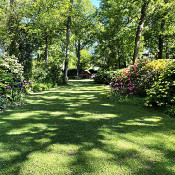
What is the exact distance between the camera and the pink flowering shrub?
7.64 m

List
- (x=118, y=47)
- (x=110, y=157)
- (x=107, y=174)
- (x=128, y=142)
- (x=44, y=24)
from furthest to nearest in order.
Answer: (x=118, y=47), (x=44, y=24), (x=128, y=142), (x=110, y=157), (x=107, y=174)

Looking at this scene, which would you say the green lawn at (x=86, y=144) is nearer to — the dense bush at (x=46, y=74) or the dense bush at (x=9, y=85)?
the dense bush at (x=9, y=85)

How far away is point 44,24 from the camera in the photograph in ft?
46.9

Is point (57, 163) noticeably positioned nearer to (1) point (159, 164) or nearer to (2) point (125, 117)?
(1) point (159, 164)

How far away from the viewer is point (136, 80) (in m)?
7.95

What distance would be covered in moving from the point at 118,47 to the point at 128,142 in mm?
21399

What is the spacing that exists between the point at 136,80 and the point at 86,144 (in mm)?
5726

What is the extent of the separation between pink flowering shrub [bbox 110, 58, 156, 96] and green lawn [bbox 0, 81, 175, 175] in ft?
9.61

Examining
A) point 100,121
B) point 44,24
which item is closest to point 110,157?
point 100,121

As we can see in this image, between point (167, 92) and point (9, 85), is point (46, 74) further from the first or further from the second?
point (167, 92)

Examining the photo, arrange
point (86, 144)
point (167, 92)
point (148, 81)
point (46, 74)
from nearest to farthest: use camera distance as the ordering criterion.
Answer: point (86, 144)
point (167, 92)
point (148, 81)
point (46, 74)

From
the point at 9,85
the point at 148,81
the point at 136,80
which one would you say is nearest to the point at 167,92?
the point at 148,81

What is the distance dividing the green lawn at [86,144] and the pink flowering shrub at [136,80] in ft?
9.61

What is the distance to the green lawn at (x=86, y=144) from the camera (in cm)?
239
